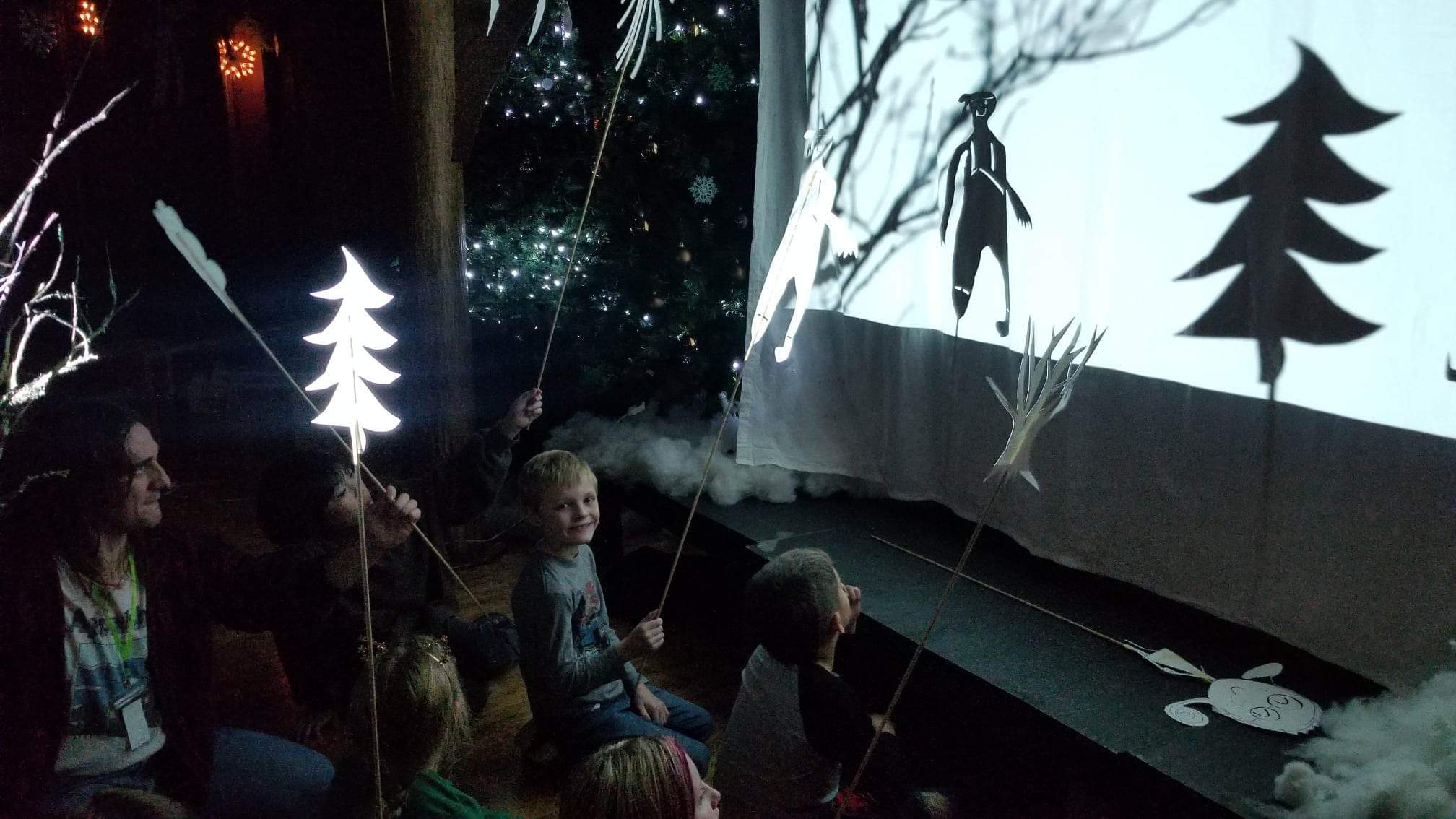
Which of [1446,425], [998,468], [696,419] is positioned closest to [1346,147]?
[1446,425]

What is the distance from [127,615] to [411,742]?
0.50 meters

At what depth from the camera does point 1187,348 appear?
6.50 feet

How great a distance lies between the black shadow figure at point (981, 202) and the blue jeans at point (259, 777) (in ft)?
6.34

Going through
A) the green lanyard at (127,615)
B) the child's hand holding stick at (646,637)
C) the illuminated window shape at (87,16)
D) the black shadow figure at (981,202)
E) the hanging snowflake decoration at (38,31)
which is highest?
the illuminated window shape at (87,16)

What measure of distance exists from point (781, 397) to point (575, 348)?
40.2 inches

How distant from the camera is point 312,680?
2018 mm

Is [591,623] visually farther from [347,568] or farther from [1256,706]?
[1256,706]

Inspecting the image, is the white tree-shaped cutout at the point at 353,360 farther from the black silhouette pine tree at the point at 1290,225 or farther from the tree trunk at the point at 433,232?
the black silhouette pine tree at the point at 1290,225

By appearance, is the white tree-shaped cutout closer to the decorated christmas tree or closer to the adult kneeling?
the adult kneeling

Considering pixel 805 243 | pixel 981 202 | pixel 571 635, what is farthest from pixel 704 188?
pixel 571 635

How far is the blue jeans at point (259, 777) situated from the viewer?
1.53 meters

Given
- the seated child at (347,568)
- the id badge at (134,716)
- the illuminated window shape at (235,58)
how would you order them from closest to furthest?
the id badge at (134,716) → the seated child at (347,568) → the illuminated window shape at (235,58)

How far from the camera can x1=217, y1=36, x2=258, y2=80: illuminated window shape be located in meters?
4.33

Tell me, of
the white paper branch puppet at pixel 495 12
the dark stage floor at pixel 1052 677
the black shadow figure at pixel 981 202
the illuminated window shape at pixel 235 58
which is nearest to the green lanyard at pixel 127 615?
the dark stage floor at pixel 1052 677
